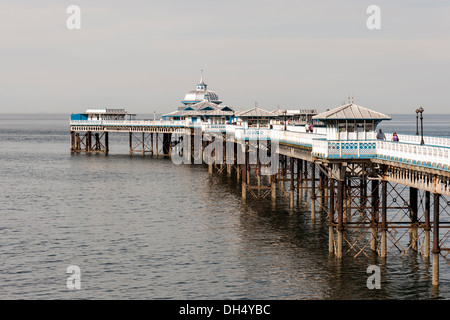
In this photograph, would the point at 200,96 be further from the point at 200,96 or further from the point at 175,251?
the point at 175,251

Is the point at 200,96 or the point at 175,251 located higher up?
the point at 200,96

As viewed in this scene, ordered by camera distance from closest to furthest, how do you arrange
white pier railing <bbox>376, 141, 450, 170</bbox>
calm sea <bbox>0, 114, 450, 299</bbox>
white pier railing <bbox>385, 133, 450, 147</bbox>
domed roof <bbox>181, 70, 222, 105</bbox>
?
white pier railing <bbox>376, 141, 450, 170</bbox>, calm sea <bbox>0, 114, 450, 299</bbox>, white pier railing <bbox>385, 133, 450, 147</bbox>, domed roof <bbox>181, 70, 222, 105</bbox>

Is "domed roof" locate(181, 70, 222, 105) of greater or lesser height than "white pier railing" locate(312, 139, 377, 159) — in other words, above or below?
above

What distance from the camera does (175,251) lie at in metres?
40.2

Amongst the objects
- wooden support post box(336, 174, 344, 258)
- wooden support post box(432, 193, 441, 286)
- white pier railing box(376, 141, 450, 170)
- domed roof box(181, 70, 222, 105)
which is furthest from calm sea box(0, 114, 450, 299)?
domed roof box(181, 70, 222, 105)

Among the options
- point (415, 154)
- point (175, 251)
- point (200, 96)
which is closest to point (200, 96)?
point (200, 96)

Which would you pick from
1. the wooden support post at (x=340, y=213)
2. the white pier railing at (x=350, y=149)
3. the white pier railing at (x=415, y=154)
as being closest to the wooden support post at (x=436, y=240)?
the white pier railing at (x=415, y=154)

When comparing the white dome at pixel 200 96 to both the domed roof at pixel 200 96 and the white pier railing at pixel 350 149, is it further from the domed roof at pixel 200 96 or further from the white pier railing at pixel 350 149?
the white pier railing at pixel 350 149

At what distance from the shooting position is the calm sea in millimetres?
31984

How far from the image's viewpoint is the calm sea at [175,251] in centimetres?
3198

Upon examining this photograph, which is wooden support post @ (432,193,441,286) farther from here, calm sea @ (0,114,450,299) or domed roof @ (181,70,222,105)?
domed roof @ (181,70,222,105)
